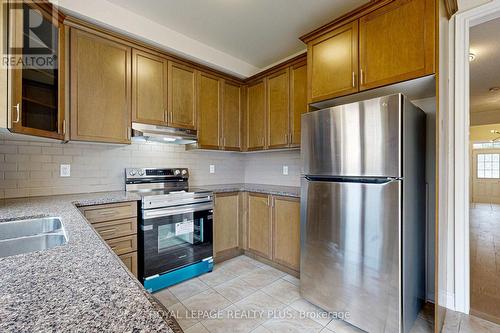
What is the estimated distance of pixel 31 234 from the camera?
127 cm

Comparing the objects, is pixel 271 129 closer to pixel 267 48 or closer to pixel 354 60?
pixel 267 48

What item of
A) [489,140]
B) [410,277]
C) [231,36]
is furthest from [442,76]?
[489,140]

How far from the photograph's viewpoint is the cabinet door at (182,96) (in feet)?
8.29

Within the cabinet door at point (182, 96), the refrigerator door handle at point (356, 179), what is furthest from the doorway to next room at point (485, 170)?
the cabinet door at point (182, 96)

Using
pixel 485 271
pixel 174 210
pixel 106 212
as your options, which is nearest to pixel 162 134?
pixel 174 210

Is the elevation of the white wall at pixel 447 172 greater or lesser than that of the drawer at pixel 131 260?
greater

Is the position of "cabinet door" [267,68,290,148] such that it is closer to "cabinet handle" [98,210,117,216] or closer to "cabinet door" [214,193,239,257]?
"cabinet door" [214,193,239,257]

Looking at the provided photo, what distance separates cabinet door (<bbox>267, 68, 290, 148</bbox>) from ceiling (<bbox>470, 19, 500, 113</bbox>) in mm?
2008

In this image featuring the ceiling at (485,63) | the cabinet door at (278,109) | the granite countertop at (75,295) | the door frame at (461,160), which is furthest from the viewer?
the cabinet door at (278,109)

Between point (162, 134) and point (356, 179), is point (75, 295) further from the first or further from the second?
point (162, 134)

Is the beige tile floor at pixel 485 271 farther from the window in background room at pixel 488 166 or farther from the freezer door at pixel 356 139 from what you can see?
the window in background room at pixel 488 166

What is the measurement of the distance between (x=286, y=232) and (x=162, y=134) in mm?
1696

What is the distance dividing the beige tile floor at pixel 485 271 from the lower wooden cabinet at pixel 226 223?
2.31m

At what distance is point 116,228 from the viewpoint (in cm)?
196
